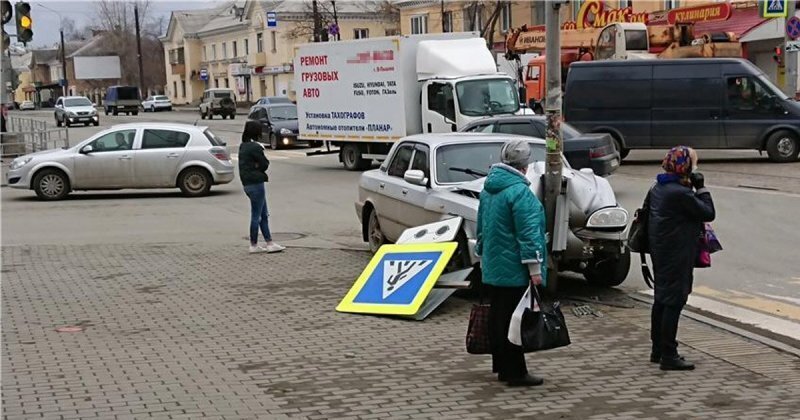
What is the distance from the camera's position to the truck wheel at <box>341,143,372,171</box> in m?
24.8

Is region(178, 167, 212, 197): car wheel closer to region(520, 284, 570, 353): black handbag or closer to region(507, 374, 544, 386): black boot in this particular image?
region(507, 374, 544, 386): black boot

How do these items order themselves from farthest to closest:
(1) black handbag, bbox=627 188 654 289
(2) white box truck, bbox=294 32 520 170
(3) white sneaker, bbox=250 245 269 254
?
1. (2) white box truck, bbox=294 32 520 170
2. (3) white sneaker, bbox=250 245 269 254
3. (1) black handbag, bbox=627 188 654 289

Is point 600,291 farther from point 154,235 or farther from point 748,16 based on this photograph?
point 748,16

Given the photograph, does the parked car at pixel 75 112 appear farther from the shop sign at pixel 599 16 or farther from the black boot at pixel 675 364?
the black boot at pixel 675 364

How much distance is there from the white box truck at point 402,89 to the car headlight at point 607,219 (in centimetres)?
1298

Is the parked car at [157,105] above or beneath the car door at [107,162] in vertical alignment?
above

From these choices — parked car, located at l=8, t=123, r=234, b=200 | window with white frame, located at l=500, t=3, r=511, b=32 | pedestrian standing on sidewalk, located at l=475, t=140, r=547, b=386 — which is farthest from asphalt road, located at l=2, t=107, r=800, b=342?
window with white frame, located at l=500, t=3, r=511, b=32

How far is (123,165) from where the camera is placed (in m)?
19.2

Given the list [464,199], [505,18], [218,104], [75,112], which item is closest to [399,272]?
[464,199]

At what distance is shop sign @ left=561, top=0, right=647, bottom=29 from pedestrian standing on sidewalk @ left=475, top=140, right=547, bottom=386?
1306 inches

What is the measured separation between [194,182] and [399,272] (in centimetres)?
1167

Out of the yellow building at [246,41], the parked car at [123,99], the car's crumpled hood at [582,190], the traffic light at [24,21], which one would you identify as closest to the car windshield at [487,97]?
the traffic light at [24,21]

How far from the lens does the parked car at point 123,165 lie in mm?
19219

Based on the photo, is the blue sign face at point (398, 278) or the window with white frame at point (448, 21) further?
the window with white frame at point (448, 21)
